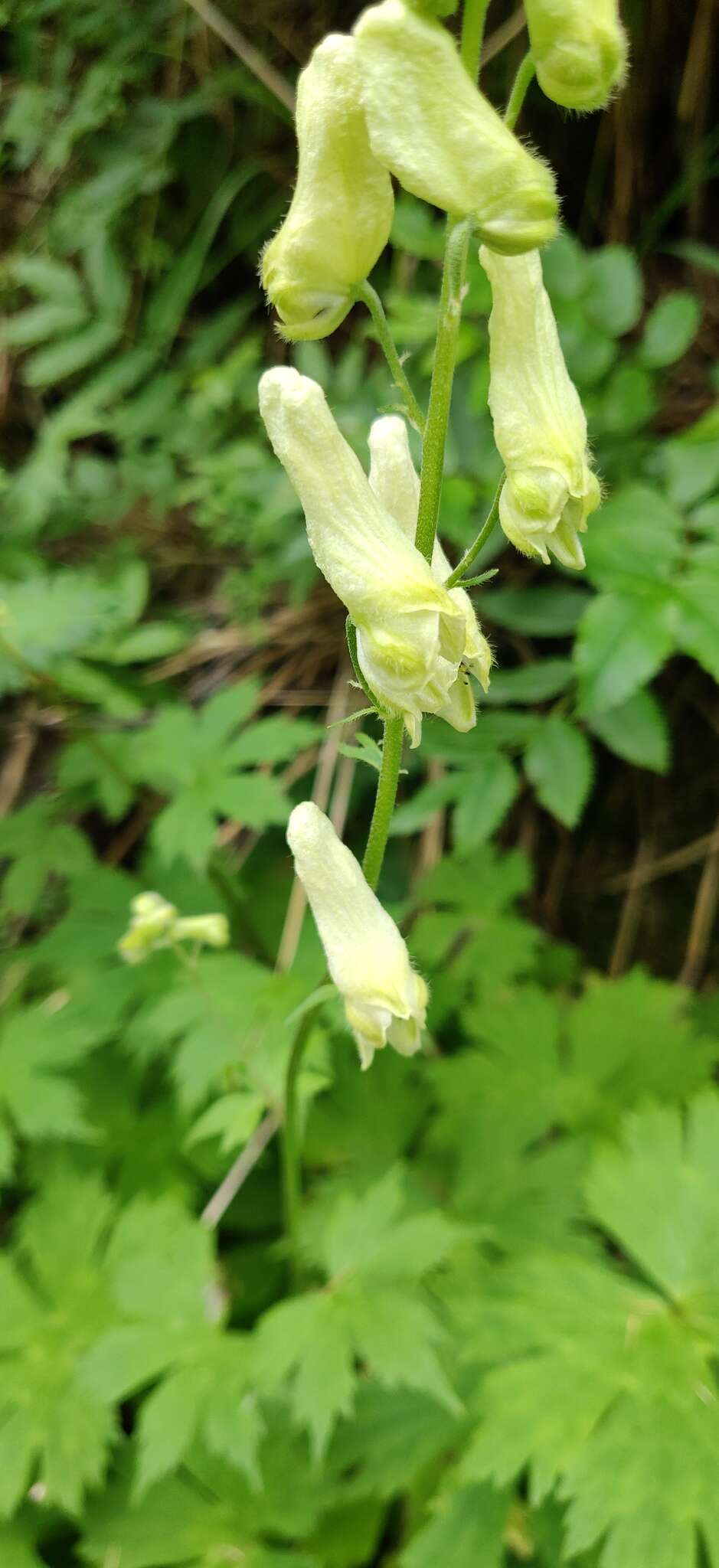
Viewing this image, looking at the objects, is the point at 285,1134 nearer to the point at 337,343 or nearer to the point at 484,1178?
the point at 484,1178

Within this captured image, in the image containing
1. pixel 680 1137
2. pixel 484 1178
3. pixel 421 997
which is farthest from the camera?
pixel 484 1178

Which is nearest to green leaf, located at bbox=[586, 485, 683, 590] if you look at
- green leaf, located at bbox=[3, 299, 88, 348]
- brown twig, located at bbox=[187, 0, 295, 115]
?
brown twig, located at bbox=[187, 0, 295, 115]

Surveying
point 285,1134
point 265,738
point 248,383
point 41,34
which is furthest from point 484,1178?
point 41,34

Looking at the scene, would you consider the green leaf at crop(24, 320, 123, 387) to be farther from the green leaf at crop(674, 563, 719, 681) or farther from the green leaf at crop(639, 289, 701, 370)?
the green leaf at crop(674, 563, 719, 681)

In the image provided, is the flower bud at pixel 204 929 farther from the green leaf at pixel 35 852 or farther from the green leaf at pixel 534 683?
the green leaf at pixel 534 683

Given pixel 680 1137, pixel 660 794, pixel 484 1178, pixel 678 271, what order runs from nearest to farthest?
pixel 680 1137 < pixel 484 1178 < pixel 660 794 < pixel 678 271

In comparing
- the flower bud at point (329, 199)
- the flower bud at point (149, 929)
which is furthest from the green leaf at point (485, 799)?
the flower bud at point (329, 199)
